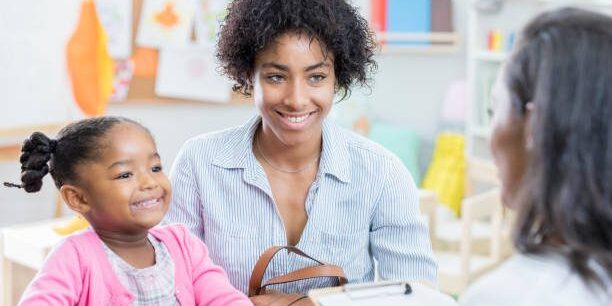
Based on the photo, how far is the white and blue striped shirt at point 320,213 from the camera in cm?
174

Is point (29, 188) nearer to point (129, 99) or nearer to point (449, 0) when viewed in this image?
point (129, 99)

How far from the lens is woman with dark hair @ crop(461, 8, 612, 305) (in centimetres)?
88

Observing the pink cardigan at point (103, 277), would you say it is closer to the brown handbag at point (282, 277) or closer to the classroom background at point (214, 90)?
the brown handbag at point (282, 277)

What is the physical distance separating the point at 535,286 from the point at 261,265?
779 mm

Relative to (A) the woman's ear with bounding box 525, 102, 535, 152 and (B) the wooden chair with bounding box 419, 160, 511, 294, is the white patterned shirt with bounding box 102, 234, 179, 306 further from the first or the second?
(B) the wooden chair with bounding box 419, 160, 511, 294

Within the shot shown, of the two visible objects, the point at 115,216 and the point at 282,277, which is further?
the point at 282,277

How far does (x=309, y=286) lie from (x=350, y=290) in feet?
1.24

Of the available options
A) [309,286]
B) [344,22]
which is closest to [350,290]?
[309,286]

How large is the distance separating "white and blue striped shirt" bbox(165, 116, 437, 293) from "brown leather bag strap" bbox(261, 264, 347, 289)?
0.11 metres

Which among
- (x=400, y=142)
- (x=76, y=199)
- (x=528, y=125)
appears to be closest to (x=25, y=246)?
(x=76, y=199)

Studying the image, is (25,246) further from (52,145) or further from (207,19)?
(207,19)

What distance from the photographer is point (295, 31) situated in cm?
168

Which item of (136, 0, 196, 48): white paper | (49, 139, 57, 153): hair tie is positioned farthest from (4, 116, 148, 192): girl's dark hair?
(136, 0, 196, 48): white paper

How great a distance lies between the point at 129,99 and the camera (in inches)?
141
